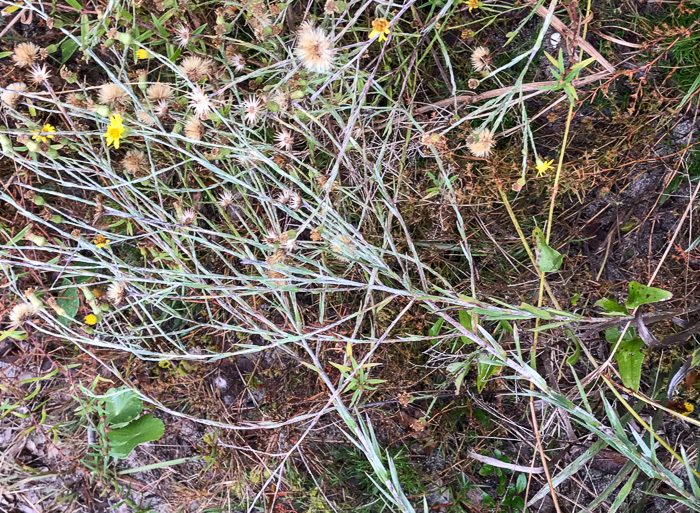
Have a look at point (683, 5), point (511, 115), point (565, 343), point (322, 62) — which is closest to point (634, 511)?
point (565, 343)

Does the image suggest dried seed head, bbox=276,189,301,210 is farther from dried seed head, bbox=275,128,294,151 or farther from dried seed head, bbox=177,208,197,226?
dried seed head, bbox=177,208,197,226

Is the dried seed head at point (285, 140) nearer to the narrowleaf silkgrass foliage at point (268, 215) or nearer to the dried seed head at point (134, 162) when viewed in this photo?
the narrowleaf silkgrass foliage at point (268, 215)

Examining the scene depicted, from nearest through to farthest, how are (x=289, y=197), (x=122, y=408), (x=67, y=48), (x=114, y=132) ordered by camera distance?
(x=114, y=132) < (x=289, y=197) < (x=67, y=48) < (x=122, y=408)

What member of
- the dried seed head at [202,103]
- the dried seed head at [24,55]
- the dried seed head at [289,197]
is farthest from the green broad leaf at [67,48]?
the dried seed head at [289,197]

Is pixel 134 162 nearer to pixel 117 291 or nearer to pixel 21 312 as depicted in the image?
pixel 117 291

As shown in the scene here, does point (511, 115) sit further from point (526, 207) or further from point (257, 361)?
point (257, 361)

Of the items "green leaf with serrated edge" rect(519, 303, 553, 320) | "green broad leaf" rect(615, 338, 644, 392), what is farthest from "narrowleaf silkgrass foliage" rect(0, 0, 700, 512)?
"green broad leaf" rect(615, 338, 644, 392)

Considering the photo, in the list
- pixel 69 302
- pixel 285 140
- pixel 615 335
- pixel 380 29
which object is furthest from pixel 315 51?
pixel 69 302
